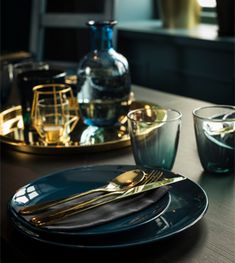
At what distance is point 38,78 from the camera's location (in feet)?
3.67

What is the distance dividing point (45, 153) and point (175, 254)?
42 centimetres

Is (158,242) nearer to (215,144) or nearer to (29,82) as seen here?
(215,144)

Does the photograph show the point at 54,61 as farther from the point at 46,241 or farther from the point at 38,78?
the point at 46,241

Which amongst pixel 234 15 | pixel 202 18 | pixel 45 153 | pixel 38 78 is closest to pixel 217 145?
pixel 45 153

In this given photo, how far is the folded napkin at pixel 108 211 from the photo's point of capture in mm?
615

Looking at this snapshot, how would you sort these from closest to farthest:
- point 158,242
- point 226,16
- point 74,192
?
1. point 158,242
2. point 74,192
3. point 226,16

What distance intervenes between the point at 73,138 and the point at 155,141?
9.2 inches

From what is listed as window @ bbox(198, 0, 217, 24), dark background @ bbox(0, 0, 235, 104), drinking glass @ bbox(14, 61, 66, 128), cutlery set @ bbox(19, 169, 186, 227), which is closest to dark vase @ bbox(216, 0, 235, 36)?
dark background @ bbox(0, 0, 235, 104)

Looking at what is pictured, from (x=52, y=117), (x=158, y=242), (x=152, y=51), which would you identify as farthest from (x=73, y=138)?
(x=152, y=51)

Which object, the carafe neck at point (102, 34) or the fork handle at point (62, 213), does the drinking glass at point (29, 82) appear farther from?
the fork handle at point (62, 213)

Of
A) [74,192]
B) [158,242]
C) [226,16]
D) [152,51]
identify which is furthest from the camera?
[152,51]

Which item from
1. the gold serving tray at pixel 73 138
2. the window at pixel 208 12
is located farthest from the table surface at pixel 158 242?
the window at pixel 208 12

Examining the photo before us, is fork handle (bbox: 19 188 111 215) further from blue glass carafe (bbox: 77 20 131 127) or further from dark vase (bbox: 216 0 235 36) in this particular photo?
dark vase (bbox: 216 0 235 36)

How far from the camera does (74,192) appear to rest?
0.74 meters
